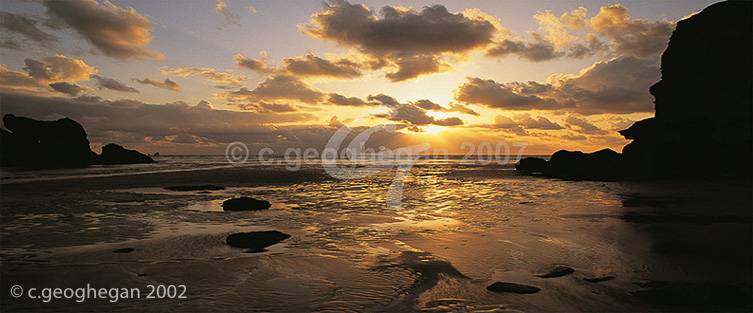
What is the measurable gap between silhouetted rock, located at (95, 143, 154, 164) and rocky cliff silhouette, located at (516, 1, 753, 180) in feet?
365

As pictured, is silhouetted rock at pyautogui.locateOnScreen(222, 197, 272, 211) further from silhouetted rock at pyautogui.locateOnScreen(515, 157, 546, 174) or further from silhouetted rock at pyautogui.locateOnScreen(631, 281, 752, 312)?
silhouetted rock at pyautogui.locateOnScreen(515, 157, 546, 174)

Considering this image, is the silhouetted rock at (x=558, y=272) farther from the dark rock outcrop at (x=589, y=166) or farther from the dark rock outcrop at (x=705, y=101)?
the dark rock outcrop at (x=705, y=101)

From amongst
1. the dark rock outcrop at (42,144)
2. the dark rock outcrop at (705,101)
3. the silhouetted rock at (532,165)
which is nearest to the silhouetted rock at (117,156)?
the dark rock outcrop at (42,144)

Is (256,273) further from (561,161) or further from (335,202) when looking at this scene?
(561,161)

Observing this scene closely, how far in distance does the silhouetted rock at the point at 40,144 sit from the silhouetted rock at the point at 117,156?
1219 centimetres

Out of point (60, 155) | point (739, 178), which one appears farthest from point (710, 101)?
point (60, 155)

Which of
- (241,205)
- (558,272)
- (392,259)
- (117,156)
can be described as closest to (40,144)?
(117,156)

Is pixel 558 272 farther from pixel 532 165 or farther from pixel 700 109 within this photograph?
pixel 532 165

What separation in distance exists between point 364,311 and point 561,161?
54.0 m

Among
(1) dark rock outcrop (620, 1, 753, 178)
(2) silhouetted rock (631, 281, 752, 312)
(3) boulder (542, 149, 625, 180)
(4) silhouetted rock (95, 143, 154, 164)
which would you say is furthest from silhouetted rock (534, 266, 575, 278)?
(4) silhouetted rock (95, 143, 154, 164)

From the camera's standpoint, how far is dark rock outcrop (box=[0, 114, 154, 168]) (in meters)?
71.3

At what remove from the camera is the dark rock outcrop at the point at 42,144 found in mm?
71312

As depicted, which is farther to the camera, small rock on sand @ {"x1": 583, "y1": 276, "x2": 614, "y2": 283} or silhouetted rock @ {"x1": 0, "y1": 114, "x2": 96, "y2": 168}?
silhouetted rock @ {"x1": 0, "y1": 114, "x2": 96, "y2": 168}

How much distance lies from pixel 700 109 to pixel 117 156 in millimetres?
122481
